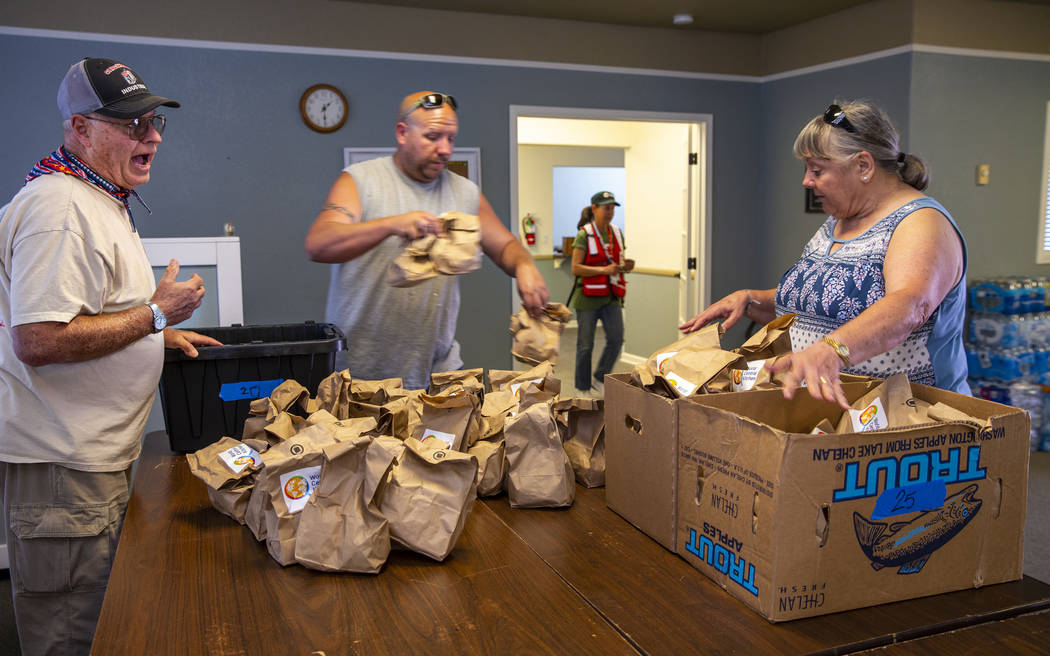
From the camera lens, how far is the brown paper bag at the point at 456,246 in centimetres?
197

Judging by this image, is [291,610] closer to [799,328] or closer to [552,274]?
[799,328]

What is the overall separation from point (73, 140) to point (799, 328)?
1758mm

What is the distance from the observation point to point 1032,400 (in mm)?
4754

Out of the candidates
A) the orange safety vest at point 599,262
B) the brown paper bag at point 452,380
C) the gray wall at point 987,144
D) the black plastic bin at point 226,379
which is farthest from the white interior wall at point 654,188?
the black plastic bin at point 226,379

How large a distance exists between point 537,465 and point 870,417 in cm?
62

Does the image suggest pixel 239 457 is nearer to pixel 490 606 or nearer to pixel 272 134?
pixel 490 606

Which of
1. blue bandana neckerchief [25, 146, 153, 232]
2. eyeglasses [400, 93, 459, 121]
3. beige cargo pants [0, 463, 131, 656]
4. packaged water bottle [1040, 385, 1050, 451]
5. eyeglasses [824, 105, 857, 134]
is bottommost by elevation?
packaged water bottle [1040, 385, 1050, 451]

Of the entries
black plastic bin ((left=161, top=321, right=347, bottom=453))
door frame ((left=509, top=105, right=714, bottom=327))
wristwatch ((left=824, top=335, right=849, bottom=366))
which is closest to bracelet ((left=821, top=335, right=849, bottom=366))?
wristwatch ((left=824, top=335, right=849, bottom=366))

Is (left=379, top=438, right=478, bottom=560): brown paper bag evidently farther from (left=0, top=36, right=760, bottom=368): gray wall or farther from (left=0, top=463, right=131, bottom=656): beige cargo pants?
(left=0, top=36, right=760, bottom=368): gray wall

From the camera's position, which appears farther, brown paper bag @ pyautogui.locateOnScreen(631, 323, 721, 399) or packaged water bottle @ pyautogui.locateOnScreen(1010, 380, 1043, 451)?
packaged water bottle @ pyautogui.locateOnScreen(1010, 380, 1043, 451)

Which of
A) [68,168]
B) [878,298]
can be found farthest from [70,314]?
[878,298]

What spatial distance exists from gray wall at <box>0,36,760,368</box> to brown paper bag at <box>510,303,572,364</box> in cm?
315

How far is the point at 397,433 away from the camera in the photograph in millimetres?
1697

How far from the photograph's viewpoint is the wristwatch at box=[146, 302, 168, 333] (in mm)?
1664
